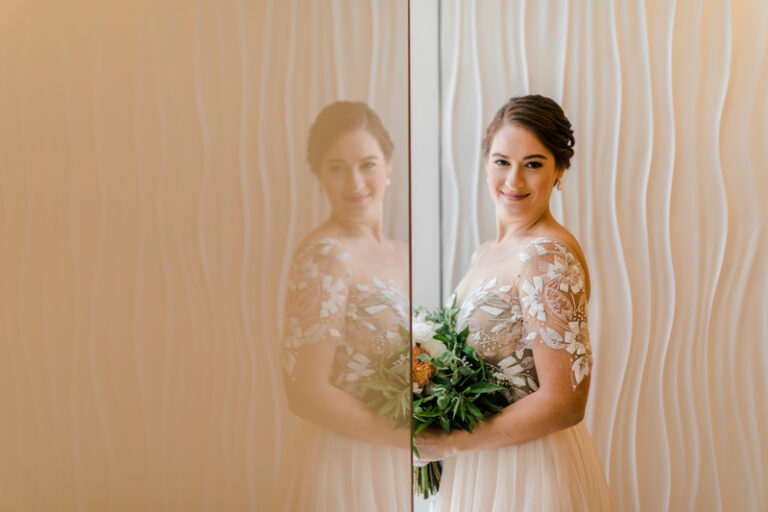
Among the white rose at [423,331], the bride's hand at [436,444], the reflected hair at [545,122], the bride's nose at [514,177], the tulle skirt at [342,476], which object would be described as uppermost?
the reflected hair at [545,122]

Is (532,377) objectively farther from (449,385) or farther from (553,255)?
(553,255)

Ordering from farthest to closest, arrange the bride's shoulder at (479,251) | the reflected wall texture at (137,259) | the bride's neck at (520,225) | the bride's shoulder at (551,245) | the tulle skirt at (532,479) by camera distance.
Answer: the bride's shoulder at (479,251) → the bride's neck at (520,225) → the bride's shoulder at (551,245) → the tulle skirt at (532,479) → the reflected wall texture at (137,259)

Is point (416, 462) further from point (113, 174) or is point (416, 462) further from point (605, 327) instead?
point (113, 174)

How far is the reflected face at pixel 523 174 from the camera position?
1.89 meters

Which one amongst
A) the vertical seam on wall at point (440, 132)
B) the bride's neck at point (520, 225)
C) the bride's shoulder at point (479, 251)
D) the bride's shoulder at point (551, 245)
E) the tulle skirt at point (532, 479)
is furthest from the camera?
the vertical seam on wall at point (440, 132)

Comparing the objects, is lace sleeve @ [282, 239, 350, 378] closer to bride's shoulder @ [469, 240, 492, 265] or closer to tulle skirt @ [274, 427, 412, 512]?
tulle skirt @ [274, 427, 412, 512]

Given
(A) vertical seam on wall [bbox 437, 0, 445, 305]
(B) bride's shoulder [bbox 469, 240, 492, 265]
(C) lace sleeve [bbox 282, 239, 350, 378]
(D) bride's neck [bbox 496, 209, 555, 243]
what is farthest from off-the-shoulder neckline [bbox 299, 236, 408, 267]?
(A) vertical seam on wall [bbox 437, 0, 445, 305]

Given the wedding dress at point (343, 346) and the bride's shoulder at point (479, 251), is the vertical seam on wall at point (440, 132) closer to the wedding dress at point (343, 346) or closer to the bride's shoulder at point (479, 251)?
the bride's shoulder at point (479, 251)

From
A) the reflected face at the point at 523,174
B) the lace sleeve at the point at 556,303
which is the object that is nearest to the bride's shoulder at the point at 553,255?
the lace sleeve at the point at 556,303

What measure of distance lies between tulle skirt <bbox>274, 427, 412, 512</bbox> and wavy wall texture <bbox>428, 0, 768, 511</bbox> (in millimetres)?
1813

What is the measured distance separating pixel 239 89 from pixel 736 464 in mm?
2133

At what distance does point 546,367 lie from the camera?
5.42ft

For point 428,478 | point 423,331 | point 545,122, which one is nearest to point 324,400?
point 423,331

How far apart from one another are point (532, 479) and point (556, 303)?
491 mm
